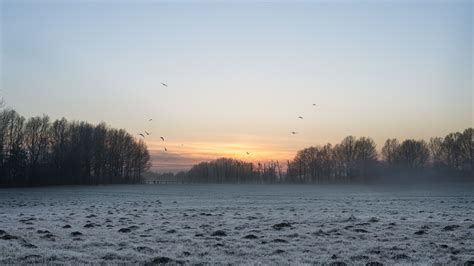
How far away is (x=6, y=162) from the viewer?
10162 centimetres

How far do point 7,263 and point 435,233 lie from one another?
16654 mm

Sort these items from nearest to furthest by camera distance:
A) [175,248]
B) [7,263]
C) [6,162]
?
1. [7,263]
2. [175,248]
3. [6,162]

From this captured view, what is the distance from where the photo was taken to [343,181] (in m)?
194

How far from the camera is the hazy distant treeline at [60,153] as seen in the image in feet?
348

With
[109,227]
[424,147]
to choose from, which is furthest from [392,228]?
[424,147]

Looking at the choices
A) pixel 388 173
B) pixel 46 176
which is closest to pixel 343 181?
pixel 388 173

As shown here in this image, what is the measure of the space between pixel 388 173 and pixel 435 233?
175 metres

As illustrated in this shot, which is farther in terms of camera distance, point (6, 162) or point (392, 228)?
point (6, 162)

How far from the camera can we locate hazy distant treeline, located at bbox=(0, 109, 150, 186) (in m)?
106

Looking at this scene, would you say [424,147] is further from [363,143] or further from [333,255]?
[333,255]

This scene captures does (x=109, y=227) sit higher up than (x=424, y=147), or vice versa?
(x=424, y=147)

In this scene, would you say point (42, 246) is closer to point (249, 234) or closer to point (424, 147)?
point (249, 234)

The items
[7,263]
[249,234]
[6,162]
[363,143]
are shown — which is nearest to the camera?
[7,263]

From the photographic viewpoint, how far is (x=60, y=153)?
123438 mm
